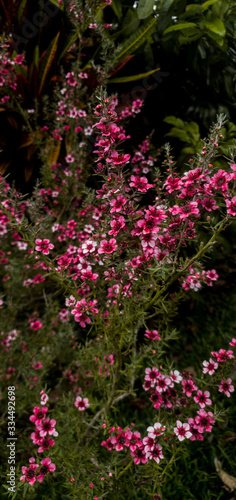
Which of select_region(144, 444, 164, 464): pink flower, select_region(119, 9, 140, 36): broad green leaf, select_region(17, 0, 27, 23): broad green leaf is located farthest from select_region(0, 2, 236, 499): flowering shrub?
select_region(17, 0, 27, 23): broad green leaf

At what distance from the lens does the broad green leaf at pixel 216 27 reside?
1754mm

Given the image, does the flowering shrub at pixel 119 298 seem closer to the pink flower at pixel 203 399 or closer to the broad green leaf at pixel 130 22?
the pink flower at pixel 203 399

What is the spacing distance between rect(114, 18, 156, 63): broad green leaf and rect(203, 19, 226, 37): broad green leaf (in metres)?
0.38

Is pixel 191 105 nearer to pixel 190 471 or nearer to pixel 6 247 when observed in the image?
pixel 6 247

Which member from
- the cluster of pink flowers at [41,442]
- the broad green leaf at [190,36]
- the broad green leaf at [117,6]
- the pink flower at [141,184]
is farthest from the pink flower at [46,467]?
the broad green leaf at [117,6]

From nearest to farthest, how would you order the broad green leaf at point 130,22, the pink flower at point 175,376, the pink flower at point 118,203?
the pink flower at point 118,203 < the pink flower at point 175,376 < the broad green leaf at point 130,22

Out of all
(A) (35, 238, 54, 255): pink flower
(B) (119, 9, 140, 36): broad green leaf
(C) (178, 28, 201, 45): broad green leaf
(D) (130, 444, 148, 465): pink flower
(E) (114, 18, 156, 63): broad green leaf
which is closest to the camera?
(A) (35, 238, 54, 255): pink flower

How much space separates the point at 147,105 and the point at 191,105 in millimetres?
341

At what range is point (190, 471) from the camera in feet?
5.39

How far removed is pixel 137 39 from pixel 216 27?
59 cm

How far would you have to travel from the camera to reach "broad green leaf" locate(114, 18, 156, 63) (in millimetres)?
2105

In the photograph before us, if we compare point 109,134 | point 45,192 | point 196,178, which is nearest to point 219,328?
point 45,192

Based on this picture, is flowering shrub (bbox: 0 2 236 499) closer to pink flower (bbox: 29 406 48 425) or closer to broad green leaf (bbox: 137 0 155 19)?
pink flower (bbox: 29 406 48 425)

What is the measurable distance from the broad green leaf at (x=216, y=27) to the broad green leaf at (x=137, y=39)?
0.38m
